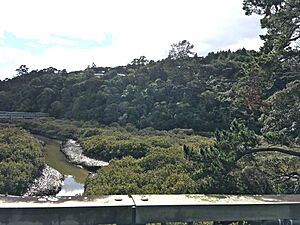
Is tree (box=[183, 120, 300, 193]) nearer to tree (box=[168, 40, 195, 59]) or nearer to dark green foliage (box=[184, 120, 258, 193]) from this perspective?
dark green foliage (box=[184, 120, 258, 193])

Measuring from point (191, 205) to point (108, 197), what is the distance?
429mm

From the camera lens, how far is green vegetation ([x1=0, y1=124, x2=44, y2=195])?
427 inches

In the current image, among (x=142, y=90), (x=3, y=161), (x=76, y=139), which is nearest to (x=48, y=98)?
(x=142, y=90)

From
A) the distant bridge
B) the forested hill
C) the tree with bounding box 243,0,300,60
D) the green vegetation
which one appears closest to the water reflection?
the green vegetation

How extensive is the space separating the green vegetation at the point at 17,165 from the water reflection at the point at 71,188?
101 centimetres

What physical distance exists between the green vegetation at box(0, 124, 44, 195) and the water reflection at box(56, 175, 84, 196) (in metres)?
1.01

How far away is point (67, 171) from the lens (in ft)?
51.8

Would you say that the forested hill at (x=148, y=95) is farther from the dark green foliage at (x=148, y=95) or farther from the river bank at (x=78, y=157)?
the river bank at (x=78, y=157)

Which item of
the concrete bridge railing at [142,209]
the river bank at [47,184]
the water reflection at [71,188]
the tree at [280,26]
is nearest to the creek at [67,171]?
the water reflection at [71,188]

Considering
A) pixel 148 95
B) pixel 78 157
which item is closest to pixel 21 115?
pixel 148 95

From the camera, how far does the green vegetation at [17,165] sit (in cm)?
1084

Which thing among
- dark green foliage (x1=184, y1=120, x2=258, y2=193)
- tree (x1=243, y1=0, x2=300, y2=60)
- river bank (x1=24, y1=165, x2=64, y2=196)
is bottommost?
river bank (x1=24, y1=165, x2=64, y2=196)

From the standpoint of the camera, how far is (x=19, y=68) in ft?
188

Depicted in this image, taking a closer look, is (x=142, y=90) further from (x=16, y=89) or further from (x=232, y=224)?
(x=232, y=224)
